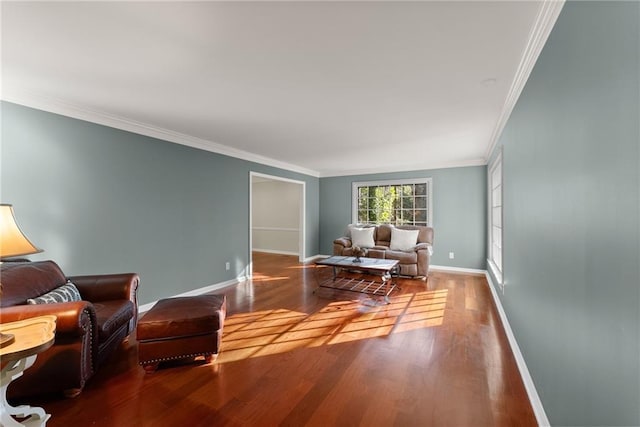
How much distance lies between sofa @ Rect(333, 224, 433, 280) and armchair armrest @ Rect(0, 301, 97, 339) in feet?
13.8

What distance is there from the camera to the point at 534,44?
1645 millimetres

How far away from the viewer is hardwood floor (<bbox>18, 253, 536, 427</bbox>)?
5.37 feet

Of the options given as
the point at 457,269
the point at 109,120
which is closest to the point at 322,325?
the point at 109,120

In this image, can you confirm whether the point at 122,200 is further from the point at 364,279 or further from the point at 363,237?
the point at 363,237

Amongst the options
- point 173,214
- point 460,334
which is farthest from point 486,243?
point 173,214

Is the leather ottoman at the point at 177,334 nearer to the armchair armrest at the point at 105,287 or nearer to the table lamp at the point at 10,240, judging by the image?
the armchair armrest at the point at 105,287

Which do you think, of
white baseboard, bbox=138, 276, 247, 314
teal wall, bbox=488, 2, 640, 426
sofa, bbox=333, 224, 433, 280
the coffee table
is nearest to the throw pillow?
white baseboard, bbox=138, 276, 247, 314

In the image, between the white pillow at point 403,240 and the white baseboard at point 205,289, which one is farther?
the white pillow at point 403,240

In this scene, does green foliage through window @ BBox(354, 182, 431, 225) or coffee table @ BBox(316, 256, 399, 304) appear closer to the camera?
coffee table @ BBox(316, 256, 399, 304)

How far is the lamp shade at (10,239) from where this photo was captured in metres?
1.46

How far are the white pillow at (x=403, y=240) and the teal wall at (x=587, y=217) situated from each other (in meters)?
3.38

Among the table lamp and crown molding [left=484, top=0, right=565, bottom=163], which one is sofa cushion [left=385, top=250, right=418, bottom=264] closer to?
crown molding [left=484, top=0, right=565, bottom=163]

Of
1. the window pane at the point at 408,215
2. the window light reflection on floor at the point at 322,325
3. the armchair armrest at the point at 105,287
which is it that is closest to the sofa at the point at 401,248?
the window pane at the point at 408,215

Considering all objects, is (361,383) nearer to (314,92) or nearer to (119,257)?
(314,92)
